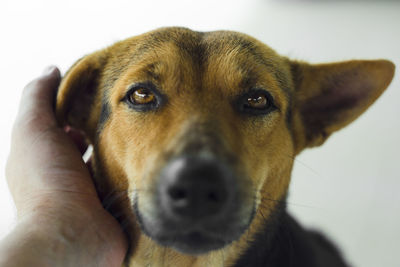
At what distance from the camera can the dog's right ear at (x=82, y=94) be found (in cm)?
227

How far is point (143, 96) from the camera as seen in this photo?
6.66 feet

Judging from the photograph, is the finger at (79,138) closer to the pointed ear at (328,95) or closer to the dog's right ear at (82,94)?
the dog's right ear at (82,94)

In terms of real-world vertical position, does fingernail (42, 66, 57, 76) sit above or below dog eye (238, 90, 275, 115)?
below

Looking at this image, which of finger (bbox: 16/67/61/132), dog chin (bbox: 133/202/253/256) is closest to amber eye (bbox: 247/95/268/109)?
dog chin (bbox: 133/202/253/256)

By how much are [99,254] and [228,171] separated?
90 cm

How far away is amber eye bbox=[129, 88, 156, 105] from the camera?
2019 millimetres

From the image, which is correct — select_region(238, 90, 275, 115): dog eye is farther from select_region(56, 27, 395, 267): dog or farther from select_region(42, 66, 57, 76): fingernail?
select_region(42, 66, 57, 76): fingernail

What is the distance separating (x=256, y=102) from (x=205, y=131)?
1.73 feet

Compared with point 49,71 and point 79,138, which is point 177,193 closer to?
point 79,138

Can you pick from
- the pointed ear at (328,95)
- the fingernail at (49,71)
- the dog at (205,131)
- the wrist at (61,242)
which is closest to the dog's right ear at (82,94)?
the dog at (205,131)

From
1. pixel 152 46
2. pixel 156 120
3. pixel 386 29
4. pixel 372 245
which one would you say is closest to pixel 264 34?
pixel 386 29

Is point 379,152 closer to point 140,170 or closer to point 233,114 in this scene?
point 233,114

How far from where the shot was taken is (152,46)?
2150 millimetres

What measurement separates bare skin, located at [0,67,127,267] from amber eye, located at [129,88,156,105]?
0.52 metres
